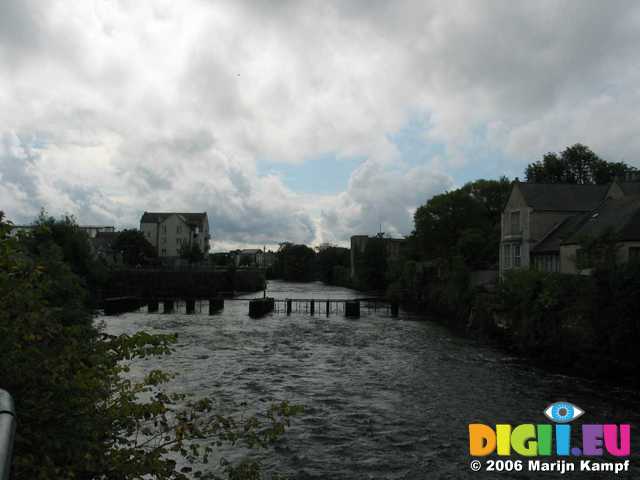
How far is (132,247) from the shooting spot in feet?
298

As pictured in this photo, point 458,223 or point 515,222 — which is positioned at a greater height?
point 458,223

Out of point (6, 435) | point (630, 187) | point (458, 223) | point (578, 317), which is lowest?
point (578, 317)

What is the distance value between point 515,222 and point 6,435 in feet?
141

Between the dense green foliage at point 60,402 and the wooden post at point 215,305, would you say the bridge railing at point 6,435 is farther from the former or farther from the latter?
the wooden post at point 215,305

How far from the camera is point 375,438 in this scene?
14094 millimetres

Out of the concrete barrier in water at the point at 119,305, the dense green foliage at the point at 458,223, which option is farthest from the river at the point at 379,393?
the dense green foliage at the point at 458,223

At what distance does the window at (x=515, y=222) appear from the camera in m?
40.5

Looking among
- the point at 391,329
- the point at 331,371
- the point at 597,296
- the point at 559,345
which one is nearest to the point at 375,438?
the point at 331,371

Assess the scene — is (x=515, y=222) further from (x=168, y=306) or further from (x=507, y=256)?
(x=168, y=306)

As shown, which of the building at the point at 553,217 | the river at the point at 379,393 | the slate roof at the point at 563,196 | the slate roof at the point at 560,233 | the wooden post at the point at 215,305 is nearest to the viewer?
the river at the point at 379,393

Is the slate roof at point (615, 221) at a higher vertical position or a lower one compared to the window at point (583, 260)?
higher

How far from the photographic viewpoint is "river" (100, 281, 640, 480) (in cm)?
1266

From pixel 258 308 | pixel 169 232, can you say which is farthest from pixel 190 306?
pixel 169 232

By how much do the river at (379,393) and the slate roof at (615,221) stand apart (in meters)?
8.95
